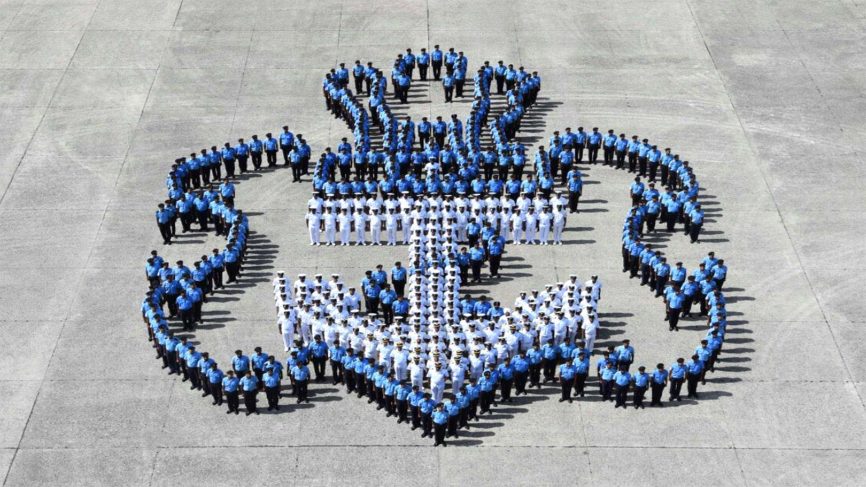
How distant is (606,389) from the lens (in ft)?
107

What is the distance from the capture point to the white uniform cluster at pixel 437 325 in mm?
32625

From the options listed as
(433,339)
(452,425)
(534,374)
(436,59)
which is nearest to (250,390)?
(433,339)

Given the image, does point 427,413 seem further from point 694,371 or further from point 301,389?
point 694,371

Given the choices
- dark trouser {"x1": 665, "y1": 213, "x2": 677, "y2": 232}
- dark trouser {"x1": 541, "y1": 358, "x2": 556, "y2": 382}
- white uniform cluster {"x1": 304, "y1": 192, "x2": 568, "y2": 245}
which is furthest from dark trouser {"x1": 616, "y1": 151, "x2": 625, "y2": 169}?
dark trouser {"x1": 541, "y1": 358, "x2": 556, "y2": 382}

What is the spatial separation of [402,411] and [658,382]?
622 centimetres

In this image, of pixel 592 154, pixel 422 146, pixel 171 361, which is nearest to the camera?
pixel 171 361

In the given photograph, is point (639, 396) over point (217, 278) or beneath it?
over

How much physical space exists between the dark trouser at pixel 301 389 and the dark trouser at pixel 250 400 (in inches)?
42.7

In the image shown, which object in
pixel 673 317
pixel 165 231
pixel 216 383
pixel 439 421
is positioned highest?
pixel 439 421

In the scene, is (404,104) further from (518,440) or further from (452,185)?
A: (518,440)

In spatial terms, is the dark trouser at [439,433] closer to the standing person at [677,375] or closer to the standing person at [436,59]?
the standing person at [677,375]

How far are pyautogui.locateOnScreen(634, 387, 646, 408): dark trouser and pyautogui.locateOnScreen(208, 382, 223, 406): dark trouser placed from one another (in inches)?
398

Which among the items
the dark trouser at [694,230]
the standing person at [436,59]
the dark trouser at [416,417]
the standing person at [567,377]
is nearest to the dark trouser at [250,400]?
the dark trouser at [416,417]

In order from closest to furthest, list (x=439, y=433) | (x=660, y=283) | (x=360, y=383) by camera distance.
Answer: (x=439, y=433) → (x=360, y=383) → (x=660, y=283)
